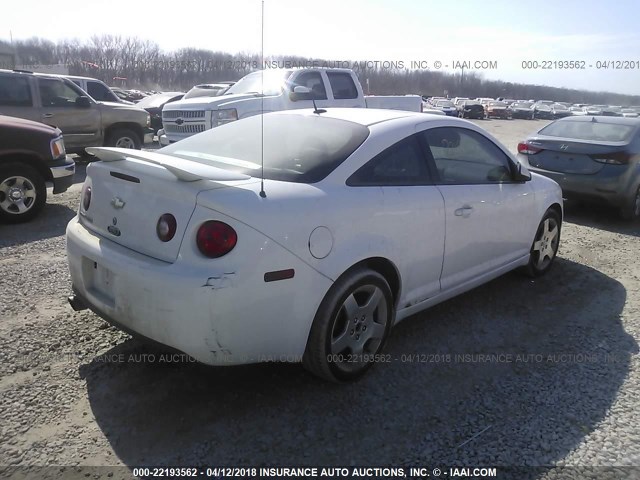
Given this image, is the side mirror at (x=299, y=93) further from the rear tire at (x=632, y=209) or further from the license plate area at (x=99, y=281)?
the license plate area at (x=99, y=281)

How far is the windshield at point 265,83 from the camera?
10.0 m

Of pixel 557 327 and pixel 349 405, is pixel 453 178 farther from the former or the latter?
pixel 349 405

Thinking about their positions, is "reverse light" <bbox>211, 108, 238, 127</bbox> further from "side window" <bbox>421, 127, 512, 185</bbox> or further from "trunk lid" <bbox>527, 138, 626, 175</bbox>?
"side window" <bbox>421, 127, 512, 185</bbox>

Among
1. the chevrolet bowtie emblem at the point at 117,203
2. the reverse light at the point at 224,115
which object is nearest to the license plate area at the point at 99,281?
the chevrolet bowtie emblem at the point at 117,203

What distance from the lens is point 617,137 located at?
24.3 ft

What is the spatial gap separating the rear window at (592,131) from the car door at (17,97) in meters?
8.82

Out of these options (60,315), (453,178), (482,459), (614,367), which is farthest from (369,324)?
(60,315)

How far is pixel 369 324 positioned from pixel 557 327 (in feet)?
5.67

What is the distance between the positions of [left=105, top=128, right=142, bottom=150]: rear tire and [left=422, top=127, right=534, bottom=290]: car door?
876 cm

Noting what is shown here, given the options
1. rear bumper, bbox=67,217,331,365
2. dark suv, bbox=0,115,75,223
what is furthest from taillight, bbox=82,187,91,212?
dark suv, bbox=0,115,75,223

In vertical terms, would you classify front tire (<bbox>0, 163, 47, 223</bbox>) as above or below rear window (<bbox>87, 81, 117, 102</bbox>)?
below

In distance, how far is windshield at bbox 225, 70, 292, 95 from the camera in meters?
10.0

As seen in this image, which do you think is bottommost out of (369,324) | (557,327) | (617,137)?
(557,327)

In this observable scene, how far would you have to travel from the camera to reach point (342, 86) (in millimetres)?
10695
